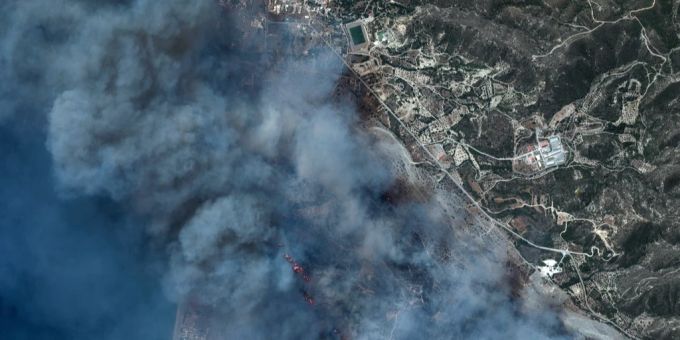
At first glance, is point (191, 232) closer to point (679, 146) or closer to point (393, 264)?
point (393, 264)

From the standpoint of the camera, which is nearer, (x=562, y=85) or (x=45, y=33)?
(x=45, y=33)

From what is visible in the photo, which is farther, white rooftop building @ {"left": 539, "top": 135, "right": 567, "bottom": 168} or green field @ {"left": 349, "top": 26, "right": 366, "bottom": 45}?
green field @ {"left": 349, "top": 26, "right": 366, "bottom": 45}

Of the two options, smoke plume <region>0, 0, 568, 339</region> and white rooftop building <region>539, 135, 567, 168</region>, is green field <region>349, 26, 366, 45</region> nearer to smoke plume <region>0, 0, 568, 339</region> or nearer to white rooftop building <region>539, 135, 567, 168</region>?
smoke plume <region>0, 0, 568, 339</region>

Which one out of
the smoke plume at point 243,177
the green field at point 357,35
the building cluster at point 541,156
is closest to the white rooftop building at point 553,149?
the building cluster at point 541,156

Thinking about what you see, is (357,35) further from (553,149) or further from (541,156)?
(553,149)

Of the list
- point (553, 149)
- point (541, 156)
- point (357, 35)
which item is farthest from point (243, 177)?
point (553, 149)

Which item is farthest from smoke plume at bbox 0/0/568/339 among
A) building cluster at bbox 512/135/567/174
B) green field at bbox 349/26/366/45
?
building cluster at bbox 512/135/567/174

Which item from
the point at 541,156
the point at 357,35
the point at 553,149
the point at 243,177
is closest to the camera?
the point at 243,177

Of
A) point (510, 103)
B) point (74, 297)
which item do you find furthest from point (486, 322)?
point (74, 297)
